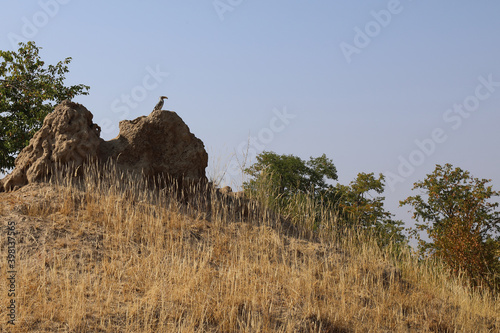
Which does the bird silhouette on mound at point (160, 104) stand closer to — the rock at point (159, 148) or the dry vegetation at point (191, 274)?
the rock at point (159, 148)

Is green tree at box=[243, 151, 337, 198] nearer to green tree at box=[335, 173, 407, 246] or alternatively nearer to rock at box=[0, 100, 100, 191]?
green tree at box=[335, 173, 407, 246]

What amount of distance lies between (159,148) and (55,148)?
2196 millimetres

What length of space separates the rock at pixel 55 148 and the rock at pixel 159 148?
0.60m

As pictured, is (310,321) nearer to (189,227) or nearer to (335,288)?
(335,288)

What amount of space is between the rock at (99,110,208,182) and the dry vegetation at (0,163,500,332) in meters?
0.58

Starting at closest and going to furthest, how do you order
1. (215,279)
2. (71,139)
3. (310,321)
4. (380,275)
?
1. (310,321)
2. (215,279)
3. (380,275)
4. (71,139)

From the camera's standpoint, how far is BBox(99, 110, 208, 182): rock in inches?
410

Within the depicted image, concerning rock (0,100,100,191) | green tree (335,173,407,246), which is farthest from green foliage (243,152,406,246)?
rock (0,100,100,191)

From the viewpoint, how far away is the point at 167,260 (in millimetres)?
7258

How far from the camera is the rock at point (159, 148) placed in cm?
1041

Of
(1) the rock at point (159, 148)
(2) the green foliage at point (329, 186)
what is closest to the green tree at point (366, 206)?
(2) the green foliage at point (329, 186)

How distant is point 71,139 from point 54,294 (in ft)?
14.0

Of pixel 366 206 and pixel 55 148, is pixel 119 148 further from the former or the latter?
pixel 366 206

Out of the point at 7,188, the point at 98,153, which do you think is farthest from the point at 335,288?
the point at 7,188
